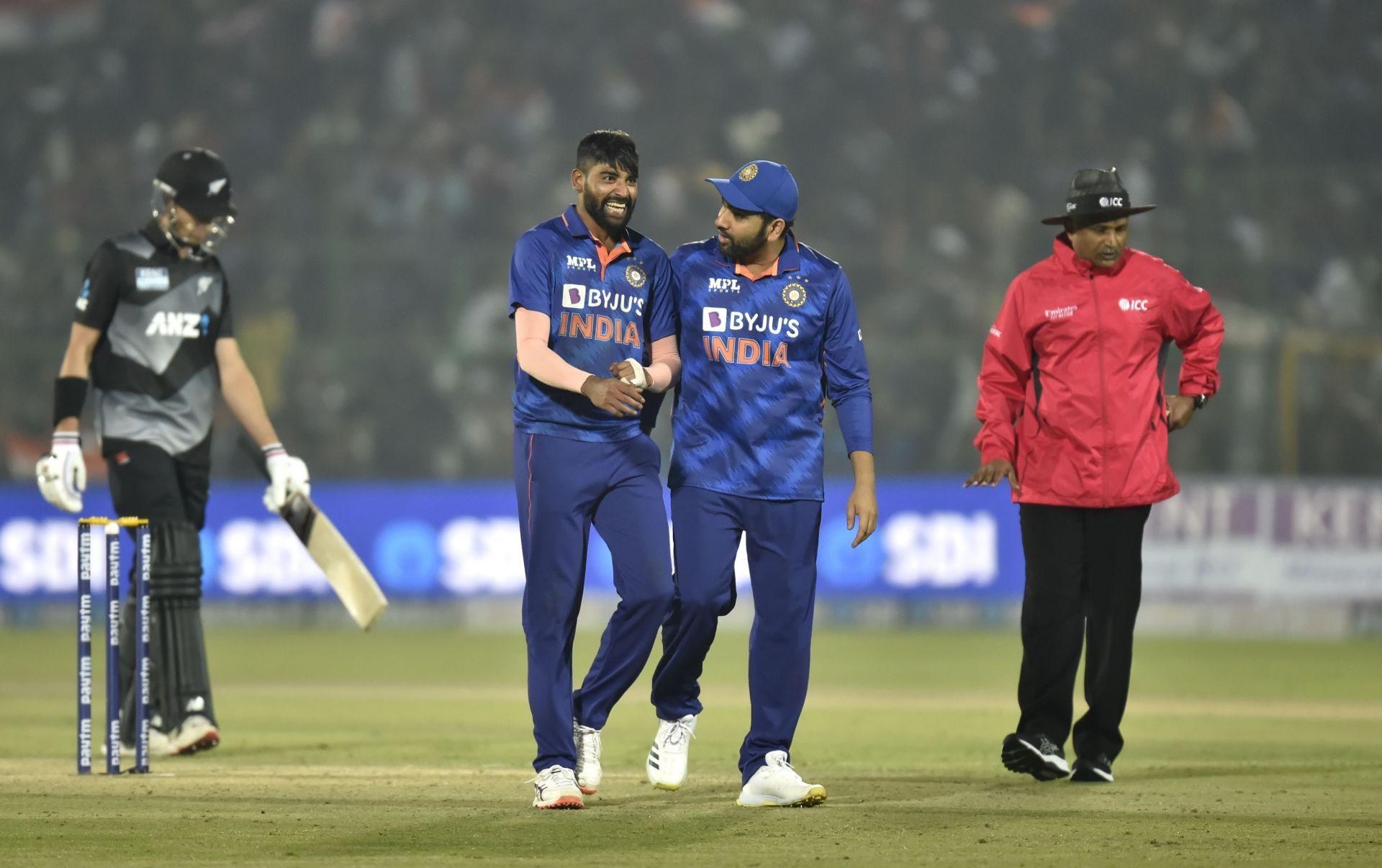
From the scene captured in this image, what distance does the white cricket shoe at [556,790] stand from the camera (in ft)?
18.6

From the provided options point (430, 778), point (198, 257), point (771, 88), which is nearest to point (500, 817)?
point (430, 778)

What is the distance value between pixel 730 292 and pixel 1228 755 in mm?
3374

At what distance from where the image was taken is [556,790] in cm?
569

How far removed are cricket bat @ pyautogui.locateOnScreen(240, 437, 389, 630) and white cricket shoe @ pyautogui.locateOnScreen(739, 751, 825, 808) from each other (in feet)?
6.57

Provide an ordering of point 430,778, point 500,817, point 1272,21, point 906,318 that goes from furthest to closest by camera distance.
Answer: point 1272,21, point 906,318, point 430,778, point 500,817

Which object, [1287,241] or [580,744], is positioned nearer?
[580,744]

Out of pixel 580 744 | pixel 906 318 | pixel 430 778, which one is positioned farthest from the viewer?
pixel 906 318

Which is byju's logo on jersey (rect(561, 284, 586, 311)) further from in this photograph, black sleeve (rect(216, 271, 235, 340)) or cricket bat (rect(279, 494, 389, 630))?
black sleeve (rect(216, 271, 235, 340))

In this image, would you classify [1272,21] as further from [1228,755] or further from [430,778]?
[430,778]

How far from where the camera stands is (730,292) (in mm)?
Answer: 6121

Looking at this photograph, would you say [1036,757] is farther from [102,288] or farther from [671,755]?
[102,288]

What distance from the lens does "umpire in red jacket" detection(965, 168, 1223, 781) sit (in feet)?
22.5

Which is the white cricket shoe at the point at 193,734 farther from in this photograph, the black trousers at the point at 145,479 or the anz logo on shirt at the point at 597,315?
the anz logo on shirt at the point at 597,315

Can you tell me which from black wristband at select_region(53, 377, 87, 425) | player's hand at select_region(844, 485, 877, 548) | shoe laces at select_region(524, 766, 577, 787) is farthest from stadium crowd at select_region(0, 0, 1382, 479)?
shoe laces at select_region(524, 766, 577, 787)
